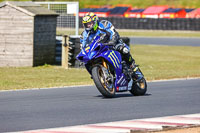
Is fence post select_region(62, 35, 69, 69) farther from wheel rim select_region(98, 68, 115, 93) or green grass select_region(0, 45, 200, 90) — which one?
wheel rim select_region(98, 68, 115, 93)

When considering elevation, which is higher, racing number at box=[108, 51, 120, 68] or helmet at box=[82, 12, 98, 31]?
helmet at box=[82, 12, 98, 31]

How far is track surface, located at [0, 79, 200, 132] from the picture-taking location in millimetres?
7816

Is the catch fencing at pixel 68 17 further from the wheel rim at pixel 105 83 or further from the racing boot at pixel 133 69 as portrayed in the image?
the wheel rim at pixel 105 83

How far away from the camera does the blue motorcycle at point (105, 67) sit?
9938mm

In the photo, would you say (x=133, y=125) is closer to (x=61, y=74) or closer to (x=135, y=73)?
(x=135, y=73)

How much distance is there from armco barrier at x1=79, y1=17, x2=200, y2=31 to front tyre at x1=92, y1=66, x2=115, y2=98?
36371 mm

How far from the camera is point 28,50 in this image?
62.4 feet

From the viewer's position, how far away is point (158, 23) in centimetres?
4941

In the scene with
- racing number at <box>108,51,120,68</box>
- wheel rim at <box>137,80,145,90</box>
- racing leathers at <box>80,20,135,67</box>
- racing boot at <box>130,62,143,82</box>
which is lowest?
wheel rim at <box>137,80,145,90</box>

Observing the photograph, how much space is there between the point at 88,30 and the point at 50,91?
7.69 ft

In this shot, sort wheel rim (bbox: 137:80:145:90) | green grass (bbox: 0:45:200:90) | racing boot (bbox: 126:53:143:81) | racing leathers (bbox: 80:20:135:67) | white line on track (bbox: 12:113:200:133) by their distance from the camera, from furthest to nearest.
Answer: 1. green grass (bbox: 0:45:200:90)
2. wheel rim (bbox: 137:80:145:90)
3. racing boot (bbox: 126:53:143:81)
4. racing leathers (bbox: 80:20:135:67)
5. white line on track (bbox: 12:113:200:133)

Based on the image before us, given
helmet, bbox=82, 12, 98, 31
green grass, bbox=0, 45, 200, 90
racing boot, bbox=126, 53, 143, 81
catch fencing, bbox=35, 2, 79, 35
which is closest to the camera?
helmet, bbox=82, 12, 98, 31

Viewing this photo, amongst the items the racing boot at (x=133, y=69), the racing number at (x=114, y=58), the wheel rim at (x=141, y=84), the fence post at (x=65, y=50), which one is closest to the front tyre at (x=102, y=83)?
the racing number at (x=114, y=58)

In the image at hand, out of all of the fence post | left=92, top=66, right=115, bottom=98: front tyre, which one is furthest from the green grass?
left=92, top=66, right=115, bottom=98: front tyre
